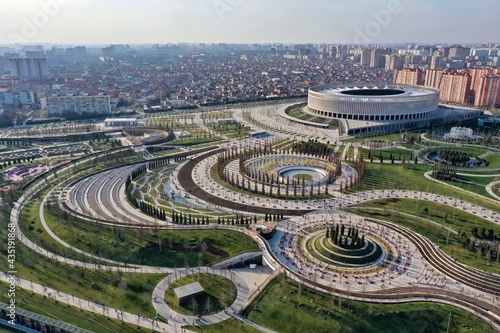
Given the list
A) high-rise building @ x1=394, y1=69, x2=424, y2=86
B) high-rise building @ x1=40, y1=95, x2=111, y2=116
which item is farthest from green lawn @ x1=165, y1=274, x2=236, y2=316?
high-rise building @ x1=394, y1=69, x2=424, y2=86

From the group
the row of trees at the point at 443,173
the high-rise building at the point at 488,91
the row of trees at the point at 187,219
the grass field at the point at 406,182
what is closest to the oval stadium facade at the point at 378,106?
the high-rise building at the point at 488,91

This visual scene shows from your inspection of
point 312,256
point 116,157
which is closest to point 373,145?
point 312,256

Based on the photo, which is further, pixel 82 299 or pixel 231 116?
pixel 231 116

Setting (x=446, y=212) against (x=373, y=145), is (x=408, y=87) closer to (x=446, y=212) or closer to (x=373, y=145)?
(x=373, y=145)

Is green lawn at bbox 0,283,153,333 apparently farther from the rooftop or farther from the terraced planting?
the terraced planting

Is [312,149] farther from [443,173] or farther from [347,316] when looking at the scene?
[347,316]

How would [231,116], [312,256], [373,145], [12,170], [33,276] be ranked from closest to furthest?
[33,276] → [312,256] → [12,170] → [373,145] → [231,116]
